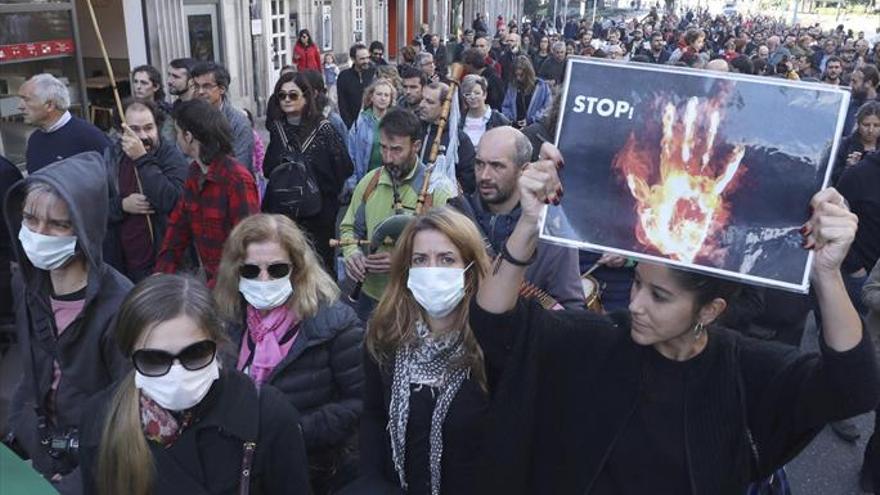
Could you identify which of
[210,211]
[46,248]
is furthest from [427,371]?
[210,211]

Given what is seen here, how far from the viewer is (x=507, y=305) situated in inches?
78.8

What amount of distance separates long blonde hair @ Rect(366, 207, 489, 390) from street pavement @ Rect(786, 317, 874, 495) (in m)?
2.80

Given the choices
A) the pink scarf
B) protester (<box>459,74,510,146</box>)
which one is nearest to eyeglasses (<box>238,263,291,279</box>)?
the pink scarf

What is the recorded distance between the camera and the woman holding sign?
190 centimetres

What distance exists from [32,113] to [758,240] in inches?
190

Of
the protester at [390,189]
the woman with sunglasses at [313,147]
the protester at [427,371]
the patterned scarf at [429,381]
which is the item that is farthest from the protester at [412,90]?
the patterned scarf at [429,381]

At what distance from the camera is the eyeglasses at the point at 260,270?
287 centimetres

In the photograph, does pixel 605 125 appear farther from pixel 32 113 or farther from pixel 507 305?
pixel 32 113

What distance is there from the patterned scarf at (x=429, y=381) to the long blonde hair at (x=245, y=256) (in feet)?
1.73

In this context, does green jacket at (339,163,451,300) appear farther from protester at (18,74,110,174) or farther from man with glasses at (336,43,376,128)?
man with glasses at (336,43,376,128)

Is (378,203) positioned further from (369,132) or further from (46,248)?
(369,132)

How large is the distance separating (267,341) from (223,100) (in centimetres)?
359

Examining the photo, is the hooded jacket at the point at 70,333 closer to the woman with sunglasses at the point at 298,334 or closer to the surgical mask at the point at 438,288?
the woman with sunglasses at the point at 298,334

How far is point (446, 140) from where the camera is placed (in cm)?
582
